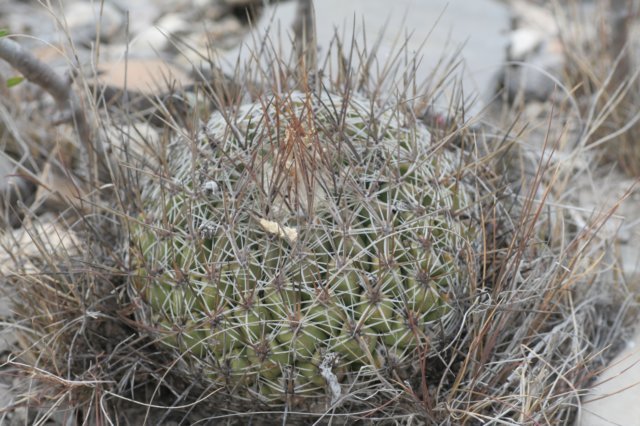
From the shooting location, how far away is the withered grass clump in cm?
185

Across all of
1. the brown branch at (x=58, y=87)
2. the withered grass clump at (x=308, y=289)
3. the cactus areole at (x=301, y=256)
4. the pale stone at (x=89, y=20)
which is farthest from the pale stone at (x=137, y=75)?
the cactus areole at (x=301, y=256)

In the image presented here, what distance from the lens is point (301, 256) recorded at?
1.82 meters

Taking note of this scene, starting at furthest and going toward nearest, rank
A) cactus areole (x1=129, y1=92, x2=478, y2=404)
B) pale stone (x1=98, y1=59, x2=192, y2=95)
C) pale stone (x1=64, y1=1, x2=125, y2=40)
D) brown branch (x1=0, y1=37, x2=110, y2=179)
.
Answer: pale stone (x1=64, y1=1, x2=125, y2=40) → pale stone (x1=98, y1=59, x2=192, y2=95) → brown branch (x1=0, y1=37, x2=110, y2=179) → cactus areole (x1=129, y1=92, x2=478, y2=404)

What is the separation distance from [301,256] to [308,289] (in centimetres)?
7

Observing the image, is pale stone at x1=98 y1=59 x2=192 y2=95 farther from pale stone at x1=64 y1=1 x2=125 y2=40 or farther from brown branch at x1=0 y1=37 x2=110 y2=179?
pale stone at x1=64 y1=1 x2=125 y2=40

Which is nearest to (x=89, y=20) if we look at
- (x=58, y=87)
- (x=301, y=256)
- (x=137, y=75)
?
(x=137, y=75)

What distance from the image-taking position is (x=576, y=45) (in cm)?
367

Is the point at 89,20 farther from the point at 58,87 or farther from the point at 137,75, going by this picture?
the point at 58,87

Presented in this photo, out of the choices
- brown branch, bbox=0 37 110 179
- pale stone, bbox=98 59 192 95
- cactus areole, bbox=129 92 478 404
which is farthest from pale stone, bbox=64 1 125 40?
cactus areole, bbox=129 92 478 404

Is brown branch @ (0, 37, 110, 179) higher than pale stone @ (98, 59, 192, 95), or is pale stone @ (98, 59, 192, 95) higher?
brown branch @ (0, 37, 110, 179)

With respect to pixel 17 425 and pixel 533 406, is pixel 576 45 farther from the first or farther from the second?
pixel 17 425

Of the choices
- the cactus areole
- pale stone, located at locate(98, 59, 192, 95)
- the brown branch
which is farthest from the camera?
pale stone, located at locate(98, 59, 192, 95)

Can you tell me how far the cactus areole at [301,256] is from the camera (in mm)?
1837

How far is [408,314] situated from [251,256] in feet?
1.22
